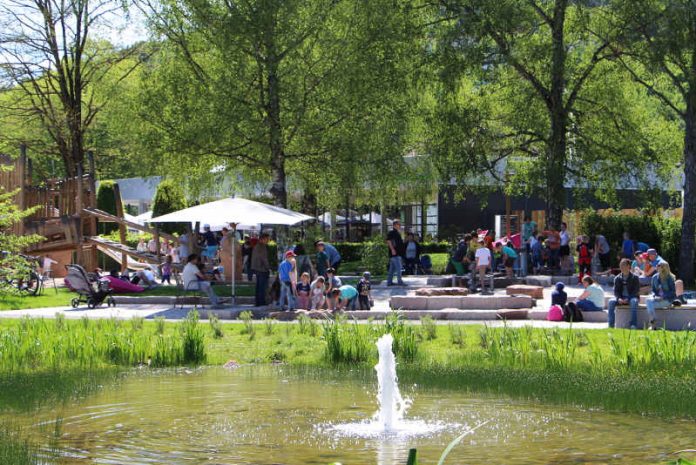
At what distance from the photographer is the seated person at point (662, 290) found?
1875cm

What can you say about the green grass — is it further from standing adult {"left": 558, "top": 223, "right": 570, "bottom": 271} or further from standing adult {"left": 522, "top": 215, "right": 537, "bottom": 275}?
standing adult {"left": 558, "top": 223, "right": 570, "bottom": 271}

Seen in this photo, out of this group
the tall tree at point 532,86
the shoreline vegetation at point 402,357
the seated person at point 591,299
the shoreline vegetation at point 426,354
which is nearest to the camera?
the shoreline vegetation at point 402,357

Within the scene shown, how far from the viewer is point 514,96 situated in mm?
35719

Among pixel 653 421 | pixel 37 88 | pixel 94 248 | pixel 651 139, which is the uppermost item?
pixel 37 88

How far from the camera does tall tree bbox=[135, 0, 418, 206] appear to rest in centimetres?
3203

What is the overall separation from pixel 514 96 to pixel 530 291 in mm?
12289

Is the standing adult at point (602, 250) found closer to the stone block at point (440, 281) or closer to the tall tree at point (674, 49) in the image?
the tall tree at point (674, 49)

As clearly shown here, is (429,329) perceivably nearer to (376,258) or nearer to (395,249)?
(395,249)

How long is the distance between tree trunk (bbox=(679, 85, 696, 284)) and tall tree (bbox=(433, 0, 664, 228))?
11.9ft

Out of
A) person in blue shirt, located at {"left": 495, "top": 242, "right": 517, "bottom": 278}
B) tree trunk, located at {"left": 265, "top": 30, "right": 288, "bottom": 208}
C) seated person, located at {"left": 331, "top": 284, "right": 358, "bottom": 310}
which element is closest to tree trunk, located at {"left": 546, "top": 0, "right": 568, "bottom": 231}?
person in blue shirt, located at {"left": 495, "top": 242, "right": 517, "bottom": 278}

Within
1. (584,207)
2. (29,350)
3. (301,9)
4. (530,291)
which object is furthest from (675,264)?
(29,350)

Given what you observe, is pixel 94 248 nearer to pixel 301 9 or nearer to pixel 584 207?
pixel 301 9

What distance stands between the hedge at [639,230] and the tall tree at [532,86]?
150cm

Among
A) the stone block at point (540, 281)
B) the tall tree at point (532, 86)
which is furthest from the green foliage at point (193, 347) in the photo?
the tall tree at point (532, 86)
